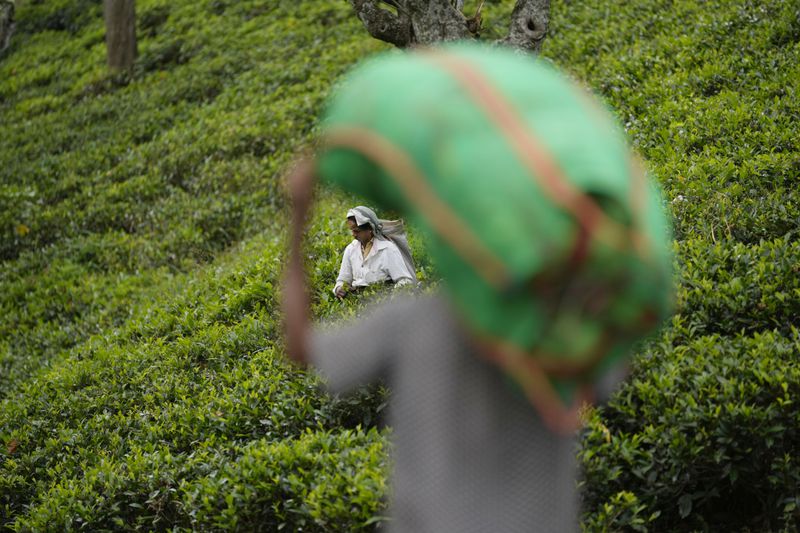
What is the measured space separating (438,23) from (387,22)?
471 millimetres

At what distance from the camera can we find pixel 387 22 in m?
7.49

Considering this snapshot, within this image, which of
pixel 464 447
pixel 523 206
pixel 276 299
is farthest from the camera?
pixel 276 299

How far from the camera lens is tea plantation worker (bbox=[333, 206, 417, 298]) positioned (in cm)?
628

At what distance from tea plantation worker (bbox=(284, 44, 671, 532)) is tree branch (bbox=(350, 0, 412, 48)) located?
5629 mm

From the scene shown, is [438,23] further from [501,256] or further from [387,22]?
[501,256]

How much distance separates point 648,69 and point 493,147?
8215 millimetres

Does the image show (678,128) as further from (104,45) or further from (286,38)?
(104,45)

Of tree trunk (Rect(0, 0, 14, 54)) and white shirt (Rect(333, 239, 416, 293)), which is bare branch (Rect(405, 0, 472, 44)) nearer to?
white shirt (Rect(333, 239, 416, 293))

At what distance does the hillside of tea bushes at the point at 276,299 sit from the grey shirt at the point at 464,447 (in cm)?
55

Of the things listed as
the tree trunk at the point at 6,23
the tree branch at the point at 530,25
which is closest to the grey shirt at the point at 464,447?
the tree branch at the point at 530,25

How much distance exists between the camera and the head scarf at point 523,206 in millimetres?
1667

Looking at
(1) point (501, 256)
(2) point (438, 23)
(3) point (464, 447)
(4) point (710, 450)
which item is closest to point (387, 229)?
(2) point (438, 23)

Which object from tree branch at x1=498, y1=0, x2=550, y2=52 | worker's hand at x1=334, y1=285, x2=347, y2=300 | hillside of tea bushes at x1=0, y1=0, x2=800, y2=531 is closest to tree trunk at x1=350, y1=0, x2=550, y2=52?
tree branch at x1=498, y1=0, x2=550, y2=52

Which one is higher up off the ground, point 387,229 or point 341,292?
point 387,229
